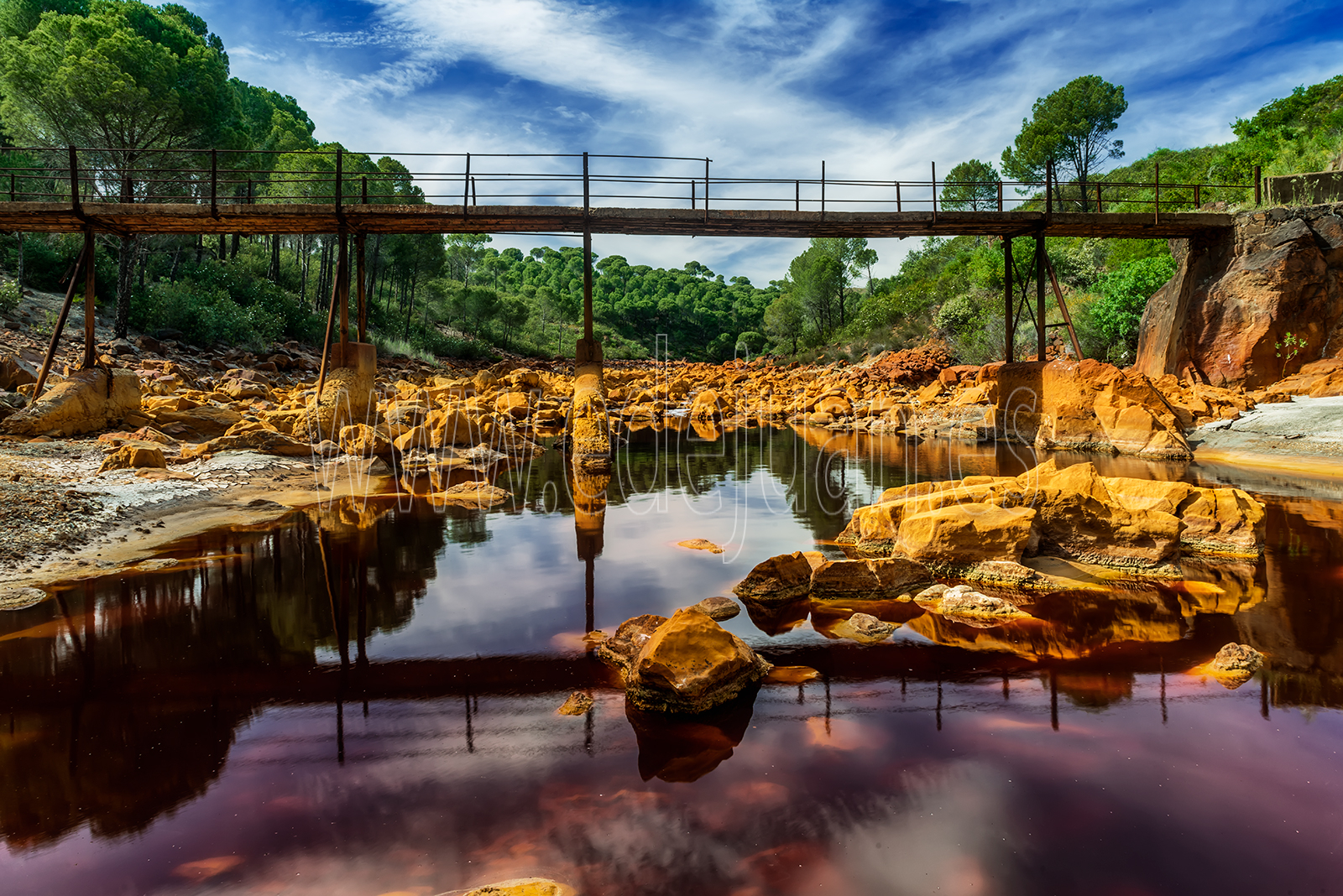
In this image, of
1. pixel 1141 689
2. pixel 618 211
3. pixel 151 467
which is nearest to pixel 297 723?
pixel 1141 689

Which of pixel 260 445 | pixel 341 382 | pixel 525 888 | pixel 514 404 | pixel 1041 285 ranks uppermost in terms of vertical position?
pixel 1041 285

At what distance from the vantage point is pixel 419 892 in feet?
10.6

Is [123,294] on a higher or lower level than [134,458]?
higher

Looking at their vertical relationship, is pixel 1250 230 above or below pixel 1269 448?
above

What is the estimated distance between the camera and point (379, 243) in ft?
126

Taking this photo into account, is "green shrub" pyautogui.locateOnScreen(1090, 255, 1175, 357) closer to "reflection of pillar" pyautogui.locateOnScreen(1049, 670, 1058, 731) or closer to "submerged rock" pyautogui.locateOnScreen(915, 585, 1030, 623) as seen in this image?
"submerged rock" pyautogui.locateOnScreen(915, 585, 1030, 623)

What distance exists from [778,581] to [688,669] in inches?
96.3

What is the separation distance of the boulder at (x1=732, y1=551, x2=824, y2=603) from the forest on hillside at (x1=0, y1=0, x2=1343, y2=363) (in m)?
10.6

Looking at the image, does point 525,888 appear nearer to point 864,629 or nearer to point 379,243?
point 864,629

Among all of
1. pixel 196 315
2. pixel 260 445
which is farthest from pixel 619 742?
pixel 196 315

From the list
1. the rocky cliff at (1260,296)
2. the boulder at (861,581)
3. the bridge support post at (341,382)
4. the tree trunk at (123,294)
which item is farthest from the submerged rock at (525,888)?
the tree trunk at (123,294)

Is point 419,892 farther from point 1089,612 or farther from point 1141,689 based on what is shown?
point 1089,612

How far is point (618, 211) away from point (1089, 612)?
11574mm

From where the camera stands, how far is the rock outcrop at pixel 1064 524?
7.54 metres
